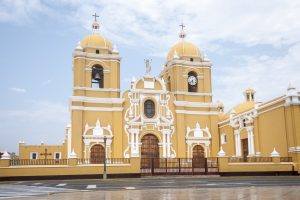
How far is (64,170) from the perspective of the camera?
2364cm

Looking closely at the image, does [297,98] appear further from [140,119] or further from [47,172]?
[47,172]

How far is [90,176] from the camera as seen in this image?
2380 centimetres

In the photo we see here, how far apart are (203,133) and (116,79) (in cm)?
934

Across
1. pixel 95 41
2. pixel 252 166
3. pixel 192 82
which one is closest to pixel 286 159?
pixel 252 166

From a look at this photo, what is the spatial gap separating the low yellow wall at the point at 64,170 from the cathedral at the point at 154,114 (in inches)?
228

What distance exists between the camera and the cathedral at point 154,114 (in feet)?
101

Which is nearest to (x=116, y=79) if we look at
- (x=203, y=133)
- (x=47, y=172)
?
(x=203, y=133)

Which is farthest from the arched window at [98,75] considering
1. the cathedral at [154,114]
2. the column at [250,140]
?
the column at [250,140]

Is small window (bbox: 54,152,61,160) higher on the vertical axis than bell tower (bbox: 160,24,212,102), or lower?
lower

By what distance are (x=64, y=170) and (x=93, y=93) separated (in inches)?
397

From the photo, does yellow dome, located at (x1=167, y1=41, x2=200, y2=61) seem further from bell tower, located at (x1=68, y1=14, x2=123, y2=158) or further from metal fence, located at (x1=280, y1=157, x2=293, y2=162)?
metal fence, located at (x1=280, y1=157, x2=293, y2=162)

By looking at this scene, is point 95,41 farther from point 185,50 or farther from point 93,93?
point 185,50

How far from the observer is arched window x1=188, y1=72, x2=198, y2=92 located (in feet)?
118

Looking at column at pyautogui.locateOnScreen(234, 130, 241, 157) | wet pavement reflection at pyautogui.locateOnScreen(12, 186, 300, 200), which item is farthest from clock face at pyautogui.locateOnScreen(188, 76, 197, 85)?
wet pavement reflection at pyautogui.locateOnScreen(12, 186, 300, 200)
